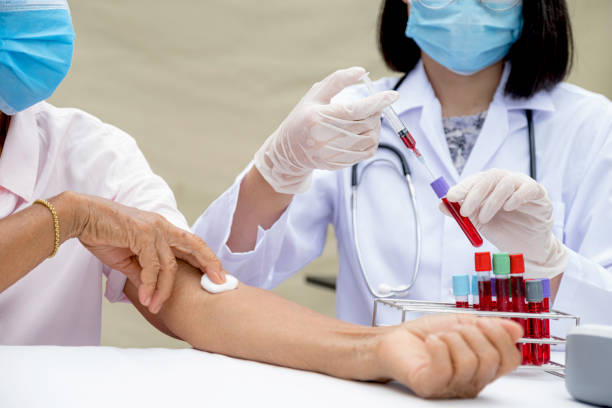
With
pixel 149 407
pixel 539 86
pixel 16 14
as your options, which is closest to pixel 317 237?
pixel 539 86

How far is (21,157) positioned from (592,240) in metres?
1.29

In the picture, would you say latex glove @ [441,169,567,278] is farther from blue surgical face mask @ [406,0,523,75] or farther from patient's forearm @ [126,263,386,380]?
blue surgical face mask @ [406,0,523,75]

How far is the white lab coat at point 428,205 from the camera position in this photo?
1486mm

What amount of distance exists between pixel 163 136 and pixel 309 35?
0.83m

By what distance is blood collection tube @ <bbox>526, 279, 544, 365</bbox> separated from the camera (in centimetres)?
91

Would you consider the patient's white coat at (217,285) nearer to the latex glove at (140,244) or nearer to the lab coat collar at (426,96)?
the latex glove at (140,244)

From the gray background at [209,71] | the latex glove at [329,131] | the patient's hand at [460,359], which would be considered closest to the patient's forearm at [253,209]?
the latex glove at [329,131]

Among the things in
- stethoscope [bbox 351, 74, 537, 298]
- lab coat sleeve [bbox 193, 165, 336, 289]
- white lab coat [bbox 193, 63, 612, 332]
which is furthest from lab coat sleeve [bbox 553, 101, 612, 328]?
lab coat sleeve [bbox 193, 165, 336, 289]

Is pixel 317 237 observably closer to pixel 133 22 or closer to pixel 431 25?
pixel 431 25

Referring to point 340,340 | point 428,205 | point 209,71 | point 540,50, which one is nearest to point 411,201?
point 428,205

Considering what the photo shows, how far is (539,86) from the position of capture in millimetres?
1601

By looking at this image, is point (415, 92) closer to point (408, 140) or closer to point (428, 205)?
point (428, 205)

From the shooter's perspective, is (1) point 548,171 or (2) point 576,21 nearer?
(1) point 548,171

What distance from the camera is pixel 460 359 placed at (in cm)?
68
